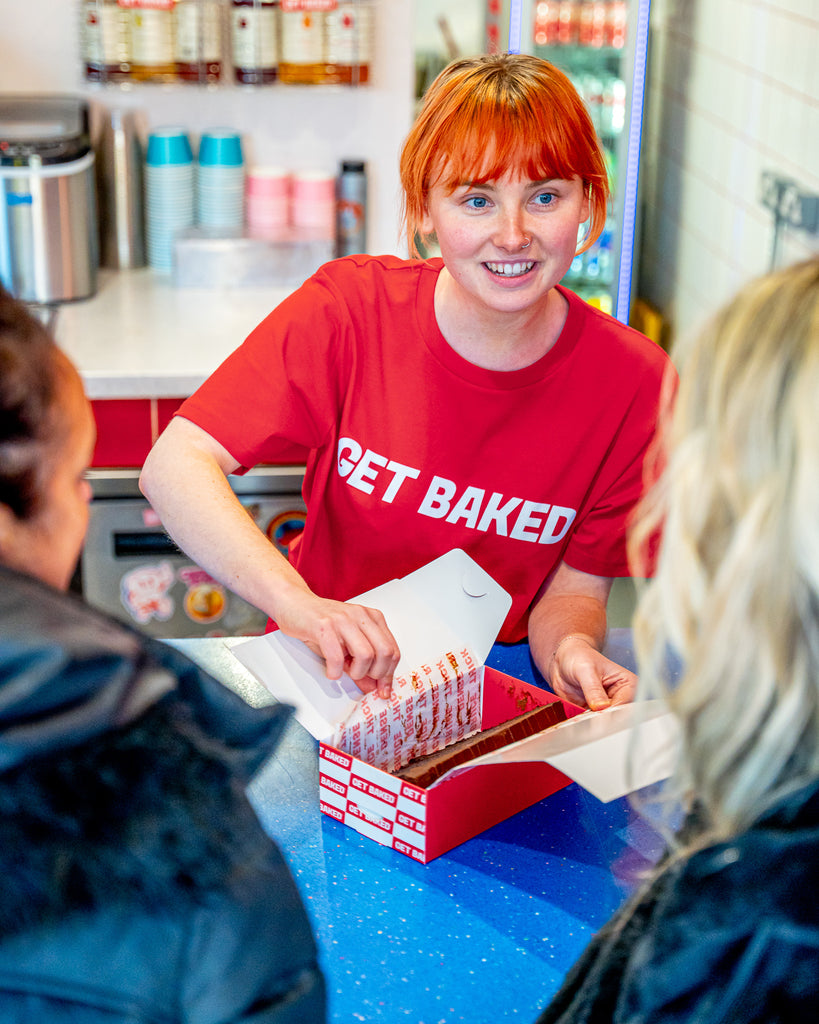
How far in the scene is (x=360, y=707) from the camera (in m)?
A: 1.12

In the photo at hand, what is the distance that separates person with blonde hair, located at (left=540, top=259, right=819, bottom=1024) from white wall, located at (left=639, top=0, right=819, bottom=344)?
2004 mm

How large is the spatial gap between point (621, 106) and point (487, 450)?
268cm

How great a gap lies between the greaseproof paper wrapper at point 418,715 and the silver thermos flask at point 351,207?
5.46 feet

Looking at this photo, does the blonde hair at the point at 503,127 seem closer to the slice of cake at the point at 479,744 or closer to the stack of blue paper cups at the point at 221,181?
the slice of cake at the point at 479,744

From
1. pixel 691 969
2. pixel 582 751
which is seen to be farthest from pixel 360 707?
pixel 691 969

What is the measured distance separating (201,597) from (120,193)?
3.23ft

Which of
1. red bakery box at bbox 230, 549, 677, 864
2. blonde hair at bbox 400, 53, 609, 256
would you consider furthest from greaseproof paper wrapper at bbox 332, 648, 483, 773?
blonde hair at bbox 400, 53, 609, 256

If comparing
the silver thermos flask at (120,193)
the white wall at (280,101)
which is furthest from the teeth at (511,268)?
the silver thermos flask at (120,193)

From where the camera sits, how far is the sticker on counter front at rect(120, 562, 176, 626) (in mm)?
2355

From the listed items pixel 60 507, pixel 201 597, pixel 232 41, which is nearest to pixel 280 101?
pixel 232 41

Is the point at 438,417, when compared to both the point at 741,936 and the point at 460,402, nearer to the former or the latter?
the point at 460,402

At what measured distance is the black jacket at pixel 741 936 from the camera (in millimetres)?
576

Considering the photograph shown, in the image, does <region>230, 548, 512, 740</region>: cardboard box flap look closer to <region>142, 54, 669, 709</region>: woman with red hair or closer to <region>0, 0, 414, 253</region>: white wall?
<region>142, 54, 669, 709</region>: woman with red hair

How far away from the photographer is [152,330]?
240cm
